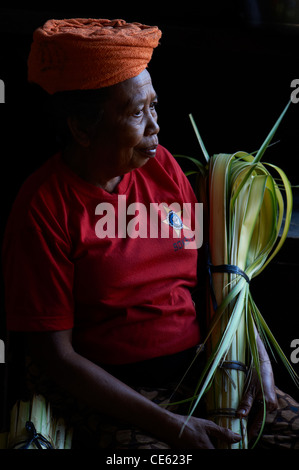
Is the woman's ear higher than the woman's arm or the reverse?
higher

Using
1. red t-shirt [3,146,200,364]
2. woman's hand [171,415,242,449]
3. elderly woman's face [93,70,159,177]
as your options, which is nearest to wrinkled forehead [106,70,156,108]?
elderly woman's face [93,70,159,177]

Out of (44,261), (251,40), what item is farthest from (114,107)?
(251,40)

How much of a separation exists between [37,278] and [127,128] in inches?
17.5

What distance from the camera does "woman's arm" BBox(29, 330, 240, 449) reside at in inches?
61.6

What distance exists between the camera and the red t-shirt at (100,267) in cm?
154

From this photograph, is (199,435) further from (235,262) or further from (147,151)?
(147,151)

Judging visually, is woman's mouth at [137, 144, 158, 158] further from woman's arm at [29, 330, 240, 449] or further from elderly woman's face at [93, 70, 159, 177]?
woman's arm at [29, 330, 240, 449]

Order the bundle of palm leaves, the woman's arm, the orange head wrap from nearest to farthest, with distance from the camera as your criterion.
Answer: the orange head wrap < the woman's arm < the bundle of palm leaves

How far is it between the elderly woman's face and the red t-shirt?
0.10 metres

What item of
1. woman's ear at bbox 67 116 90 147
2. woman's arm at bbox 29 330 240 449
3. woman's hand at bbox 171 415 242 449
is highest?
woman's ear at bbox 67 116 90 147

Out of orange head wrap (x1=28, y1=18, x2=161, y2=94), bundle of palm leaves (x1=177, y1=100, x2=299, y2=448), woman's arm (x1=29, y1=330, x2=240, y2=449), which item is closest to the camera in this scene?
orange head wrap (x1=28, y1=18, x2=161, y2=94)

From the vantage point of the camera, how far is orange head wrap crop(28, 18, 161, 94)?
4.79ft

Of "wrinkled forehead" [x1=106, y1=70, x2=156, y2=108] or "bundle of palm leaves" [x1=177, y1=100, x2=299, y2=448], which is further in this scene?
"bundle of palm leaves" [x1=177, y1=100, x2=299, y2=448]
